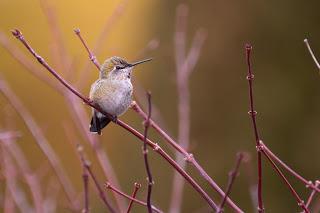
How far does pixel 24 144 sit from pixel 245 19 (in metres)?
3.78

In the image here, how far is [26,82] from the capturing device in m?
9.54

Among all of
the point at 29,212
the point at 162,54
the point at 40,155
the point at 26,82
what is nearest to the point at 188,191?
the point at 162,54

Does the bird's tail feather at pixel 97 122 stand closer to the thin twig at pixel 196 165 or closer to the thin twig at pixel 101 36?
the thin twig at pixel 101 36

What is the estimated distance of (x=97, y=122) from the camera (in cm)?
249

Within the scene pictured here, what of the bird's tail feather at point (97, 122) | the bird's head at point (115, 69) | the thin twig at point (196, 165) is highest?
the bird's head at point (115, 69)

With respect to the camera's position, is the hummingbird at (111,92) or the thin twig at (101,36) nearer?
the hummingbird at (111,92)

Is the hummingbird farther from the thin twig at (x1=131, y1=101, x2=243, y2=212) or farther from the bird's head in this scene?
the thin twig at (x1=131, y1=101, x2=243, y2=212)

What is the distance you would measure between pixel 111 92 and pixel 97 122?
4.9 inches

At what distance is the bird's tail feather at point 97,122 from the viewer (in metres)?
2.45

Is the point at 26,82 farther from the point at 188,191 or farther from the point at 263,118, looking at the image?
the point at 263,118

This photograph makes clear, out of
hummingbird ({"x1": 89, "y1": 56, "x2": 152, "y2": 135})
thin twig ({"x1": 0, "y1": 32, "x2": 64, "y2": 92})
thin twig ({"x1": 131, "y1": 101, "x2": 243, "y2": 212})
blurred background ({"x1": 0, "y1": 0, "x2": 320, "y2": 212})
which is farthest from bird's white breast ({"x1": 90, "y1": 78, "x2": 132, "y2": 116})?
blurred background ({"x1": 0, "y1": 0, "x2": 320, "y2": 212})

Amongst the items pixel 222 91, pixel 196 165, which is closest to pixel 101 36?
pixel 196 165

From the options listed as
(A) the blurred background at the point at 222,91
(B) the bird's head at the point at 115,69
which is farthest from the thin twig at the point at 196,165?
(A) the blurred background at the point at 222,91

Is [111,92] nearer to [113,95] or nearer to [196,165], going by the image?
[113,95]
